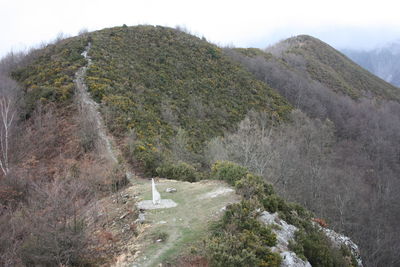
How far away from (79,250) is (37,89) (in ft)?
65.4

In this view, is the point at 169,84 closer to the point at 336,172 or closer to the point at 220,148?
the point at 220,148

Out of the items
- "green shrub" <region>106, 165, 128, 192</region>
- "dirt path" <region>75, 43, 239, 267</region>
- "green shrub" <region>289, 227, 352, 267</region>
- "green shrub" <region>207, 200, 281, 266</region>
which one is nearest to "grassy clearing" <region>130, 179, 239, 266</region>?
"dirt path" <region>75, 43, 239, 267</region>

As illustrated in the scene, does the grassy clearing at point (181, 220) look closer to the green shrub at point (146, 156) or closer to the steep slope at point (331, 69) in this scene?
the green shrub at point (146, 156)

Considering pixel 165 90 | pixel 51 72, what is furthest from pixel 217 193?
pixel 51 72

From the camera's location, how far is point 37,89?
22250mm

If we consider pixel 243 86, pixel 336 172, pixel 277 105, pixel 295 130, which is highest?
pixel 243 86

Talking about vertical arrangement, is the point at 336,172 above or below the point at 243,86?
below

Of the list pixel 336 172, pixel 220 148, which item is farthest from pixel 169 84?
pixel 336 172

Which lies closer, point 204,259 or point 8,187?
point 204,259

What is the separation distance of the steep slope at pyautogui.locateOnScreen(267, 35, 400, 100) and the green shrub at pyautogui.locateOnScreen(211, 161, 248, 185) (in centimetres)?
5186

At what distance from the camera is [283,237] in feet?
25.0

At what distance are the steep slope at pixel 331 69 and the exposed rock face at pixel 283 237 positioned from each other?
178ft

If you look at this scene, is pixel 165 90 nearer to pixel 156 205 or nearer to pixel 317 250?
Result: pixel 156 205

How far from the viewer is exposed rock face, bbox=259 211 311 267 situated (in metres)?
6.62
